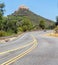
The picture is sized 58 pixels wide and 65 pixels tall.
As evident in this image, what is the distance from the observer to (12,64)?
16.1 metres

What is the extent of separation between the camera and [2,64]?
629 inches

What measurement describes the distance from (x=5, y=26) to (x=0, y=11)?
26.3 metres

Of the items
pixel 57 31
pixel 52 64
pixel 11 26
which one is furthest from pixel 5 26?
pixel 52 64

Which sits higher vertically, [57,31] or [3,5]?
[3,5]

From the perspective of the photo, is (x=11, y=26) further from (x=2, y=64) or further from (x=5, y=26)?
(x=2, y=64)

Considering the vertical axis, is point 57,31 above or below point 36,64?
below

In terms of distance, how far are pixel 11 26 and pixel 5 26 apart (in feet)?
8.08

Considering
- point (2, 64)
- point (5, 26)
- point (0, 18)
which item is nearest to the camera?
point (2, 64)

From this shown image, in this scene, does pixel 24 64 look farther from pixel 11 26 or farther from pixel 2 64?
pixel 11 26

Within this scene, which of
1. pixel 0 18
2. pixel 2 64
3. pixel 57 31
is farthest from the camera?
pixel 57 31

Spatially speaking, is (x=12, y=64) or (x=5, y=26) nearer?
(x=12, y=64)

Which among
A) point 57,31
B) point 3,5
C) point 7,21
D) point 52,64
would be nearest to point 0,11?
point 3,5

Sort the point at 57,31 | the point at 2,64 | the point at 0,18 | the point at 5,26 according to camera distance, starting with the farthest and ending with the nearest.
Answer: the point at 5,26 → the point at 57,31 → the point at 0,18 → the point at 2,64

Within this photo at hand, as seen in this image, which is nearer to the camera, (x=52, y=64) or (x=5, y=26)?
(x=52, y=64)
